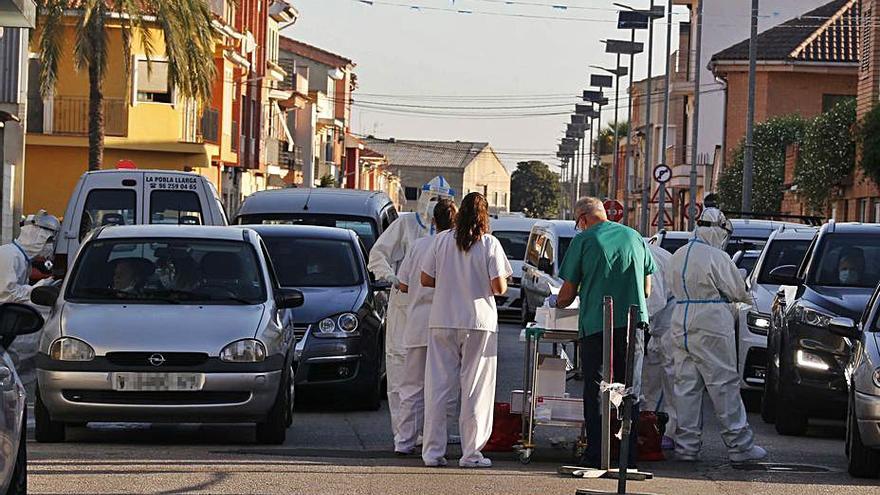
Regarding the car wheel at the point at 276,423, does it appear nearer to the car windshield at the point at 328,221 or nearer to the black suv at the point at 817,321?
the black suv at the point at 817,321

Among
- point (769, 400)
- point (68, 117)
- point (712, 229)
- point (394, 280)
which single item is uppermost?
point (68, 117)

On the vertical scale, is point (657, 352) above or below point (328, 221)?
below

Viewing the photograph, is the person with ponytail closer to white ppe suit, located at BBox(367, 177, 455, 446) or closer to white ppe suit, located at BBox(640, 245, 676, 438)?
white ppe suit, located at BBox(367, 177, 455, 446)

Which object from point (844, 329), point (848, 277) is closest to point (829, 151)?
point (848, 277)

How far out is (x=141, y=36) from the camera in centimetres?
3856

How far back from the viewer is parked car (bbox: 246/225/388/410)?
51.2 ft

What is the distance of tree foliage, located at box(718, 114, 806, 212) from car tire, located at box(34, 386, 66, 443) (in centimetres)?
4619

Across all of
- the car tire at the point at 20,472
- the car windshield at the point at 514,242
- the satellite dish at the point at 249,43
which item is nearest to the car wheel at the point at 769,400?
the car tire at the point at 20,472

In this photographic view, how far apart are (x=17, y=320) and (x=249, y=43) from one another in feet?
205

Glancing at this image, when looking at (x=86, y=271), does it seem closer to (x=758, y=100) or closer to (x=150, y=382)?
(x=150, y=382)

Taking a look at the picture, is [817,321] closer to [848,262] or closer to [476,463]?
[848,262]

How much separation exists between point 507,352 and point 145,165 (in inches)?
1255

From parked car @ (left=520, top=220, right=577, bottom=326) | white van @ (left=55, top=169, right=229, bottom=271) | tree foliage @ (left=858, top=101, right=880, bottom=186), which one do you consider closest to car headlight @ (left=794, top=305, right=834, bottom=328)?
white van @ (left=55, top=169, right=229, bottom=271)

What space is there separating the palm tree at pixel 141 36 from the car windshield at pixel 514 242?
886cm
